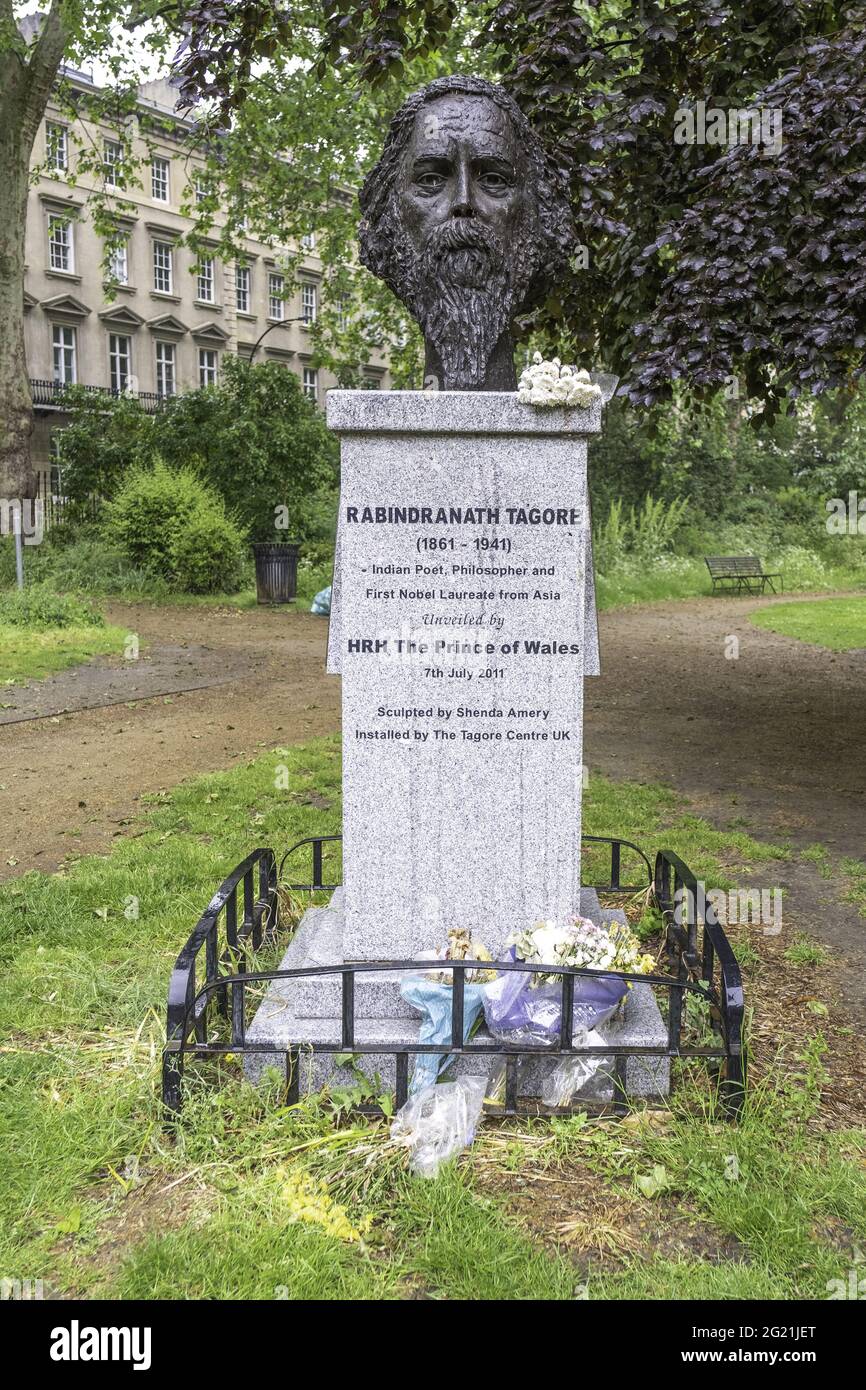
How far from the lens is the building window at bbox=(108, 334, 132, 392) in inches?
1458

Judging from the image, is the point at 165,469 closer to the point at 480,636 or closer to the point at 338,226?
the point at 338,226

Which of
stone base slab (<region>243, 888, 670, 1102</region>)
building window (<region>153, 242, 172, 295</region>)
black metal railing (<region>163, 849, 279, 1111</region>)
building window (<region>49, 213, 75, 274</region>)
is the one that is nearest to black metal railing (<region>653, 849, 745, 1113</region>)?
stone base slab (<region>243, 888, 670, 1102</region>)

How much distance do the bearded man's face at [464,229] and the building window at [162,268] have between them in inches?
1452

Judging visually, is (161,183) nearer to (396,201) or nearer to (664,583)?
(664,583)

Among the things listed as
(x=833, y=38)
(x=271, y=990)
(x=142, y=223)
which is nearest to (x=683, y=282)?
(x=833, y=38)

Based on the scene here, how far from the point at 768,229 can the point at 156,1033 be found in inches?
188

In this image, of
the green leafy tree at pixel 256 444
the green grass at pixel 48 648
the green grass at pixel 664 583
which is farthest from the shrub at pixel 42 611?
the green grass at pixel 664 583

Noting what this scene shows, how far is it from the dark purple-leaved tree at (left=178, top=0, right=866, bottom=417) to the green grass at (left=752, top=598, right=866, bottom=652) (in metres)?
8.95

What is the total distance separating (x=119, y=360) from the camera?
37.4 metres

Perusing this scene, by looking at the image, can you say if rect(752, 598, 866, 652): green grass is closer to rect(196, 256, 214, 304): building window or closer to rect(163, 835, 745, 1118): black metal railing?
rect(163, 835, 745, 1118): black metal railing

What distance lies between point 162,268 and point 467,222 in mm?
37763

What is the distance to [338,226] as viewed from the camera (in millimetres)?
18172

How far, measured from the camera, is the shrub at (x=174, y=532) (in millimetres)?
18312

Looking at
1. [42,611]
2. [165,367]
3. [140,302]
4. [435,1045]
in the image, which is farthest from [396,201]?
[165,367]
